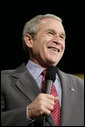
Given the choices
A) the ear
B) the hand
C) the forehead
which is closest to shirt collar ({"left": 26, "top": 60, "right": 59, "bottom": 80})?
the ear

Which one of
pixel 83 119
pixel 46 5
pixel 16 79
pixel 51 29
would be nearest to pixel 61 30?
pixel 51 29

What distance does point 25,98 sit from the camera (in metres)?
1.57

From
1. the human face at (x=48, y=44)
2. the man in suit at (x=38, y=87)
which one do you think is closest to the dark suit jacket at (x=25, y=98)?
the man in suit at (x=38, y=87)

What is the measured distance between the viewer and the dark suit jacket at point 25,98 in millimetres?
1491

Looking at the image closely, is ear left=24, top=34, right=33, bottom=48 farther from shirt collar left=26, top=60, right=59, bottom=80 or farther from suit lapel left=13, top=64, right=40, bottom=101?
suit lapel left=13, top=64, right=40, bottom=101

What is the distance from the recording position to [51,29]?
1.88 metres

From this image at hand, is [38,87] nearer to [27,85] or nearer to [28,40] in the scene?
[27,85]

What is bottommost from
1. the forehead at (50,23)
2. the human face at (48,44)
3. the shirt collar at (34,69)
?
the shirt collar at (34,69)

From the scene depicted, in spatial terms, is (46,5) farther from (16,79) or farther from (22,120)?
(22,120)

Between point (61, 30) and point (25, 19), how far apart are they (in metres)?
0.92

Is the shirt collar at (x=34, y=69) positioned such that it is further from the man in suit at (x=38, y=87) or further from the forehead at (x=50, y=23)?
the forehead at (x=50, y=23)

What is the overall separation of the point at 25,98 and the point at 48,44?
463mm

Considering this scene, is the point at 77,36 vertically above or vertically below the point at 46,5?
below

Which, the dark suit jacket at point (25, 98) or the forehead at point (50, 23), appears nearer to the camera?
the dark suit jacket at point (25, 98)
